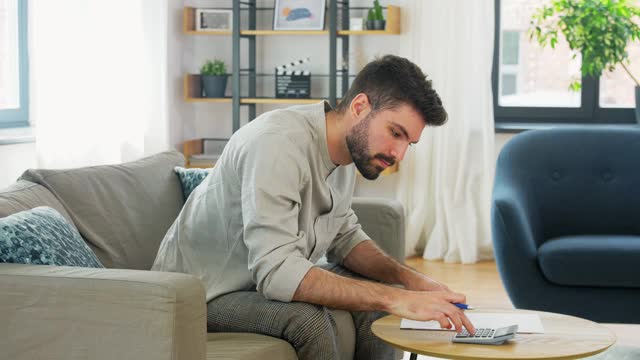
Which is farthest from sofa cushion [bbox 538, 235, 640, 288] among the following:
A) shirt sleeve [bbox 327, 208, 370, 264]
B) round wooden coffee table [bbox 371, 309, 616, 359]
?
round wooden coffee table [bbox 371, 309, 616, 359]

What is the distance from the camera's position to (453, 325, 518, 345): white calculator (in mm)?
2139

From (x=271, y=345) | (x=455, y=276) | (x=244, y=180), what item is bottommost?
(x=455, y=276)

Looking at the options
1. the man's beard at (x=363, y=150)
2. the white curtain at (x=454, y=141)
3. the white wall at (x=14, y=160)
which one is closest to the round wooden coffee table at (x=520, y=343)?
the man's beard at (x=363, y=150)

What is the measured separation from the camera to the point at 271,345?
2.20 m

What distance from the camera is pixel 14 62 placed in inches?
170

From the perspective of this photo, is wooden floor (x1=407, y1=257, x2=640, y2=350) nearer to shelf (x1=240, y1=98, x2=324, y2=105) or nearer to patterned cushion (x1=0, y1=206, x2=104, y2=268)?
shelf (x1=240, y1=98, x2=324, y2=105)

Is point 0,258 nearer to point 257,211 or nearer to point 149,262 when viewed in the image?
point 257,211

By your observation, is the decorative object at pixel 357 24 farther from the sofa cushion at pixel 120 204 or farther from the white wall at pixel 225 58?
the sofa cushion at pixel 120 204

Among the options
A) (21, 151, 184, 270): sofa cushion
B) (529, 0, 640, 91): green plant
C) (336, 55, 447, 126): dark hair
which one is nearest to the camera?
(336, 55, 447, 126): dark hair

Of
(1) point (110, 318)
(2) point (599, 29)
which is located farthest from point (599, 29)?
(1) point (110, 318)

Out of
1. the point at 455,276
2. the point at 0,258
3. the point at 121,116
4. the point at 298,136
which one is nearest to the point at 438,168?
the point at 455,276

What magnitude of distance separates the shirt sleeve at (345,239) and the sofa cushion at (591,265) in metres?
1.06

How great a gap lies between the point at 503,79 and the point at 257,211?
390 cm

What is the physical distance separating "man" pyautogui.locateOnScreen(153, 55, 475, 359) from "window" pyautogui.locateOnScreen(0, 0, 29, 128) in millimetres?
1964
